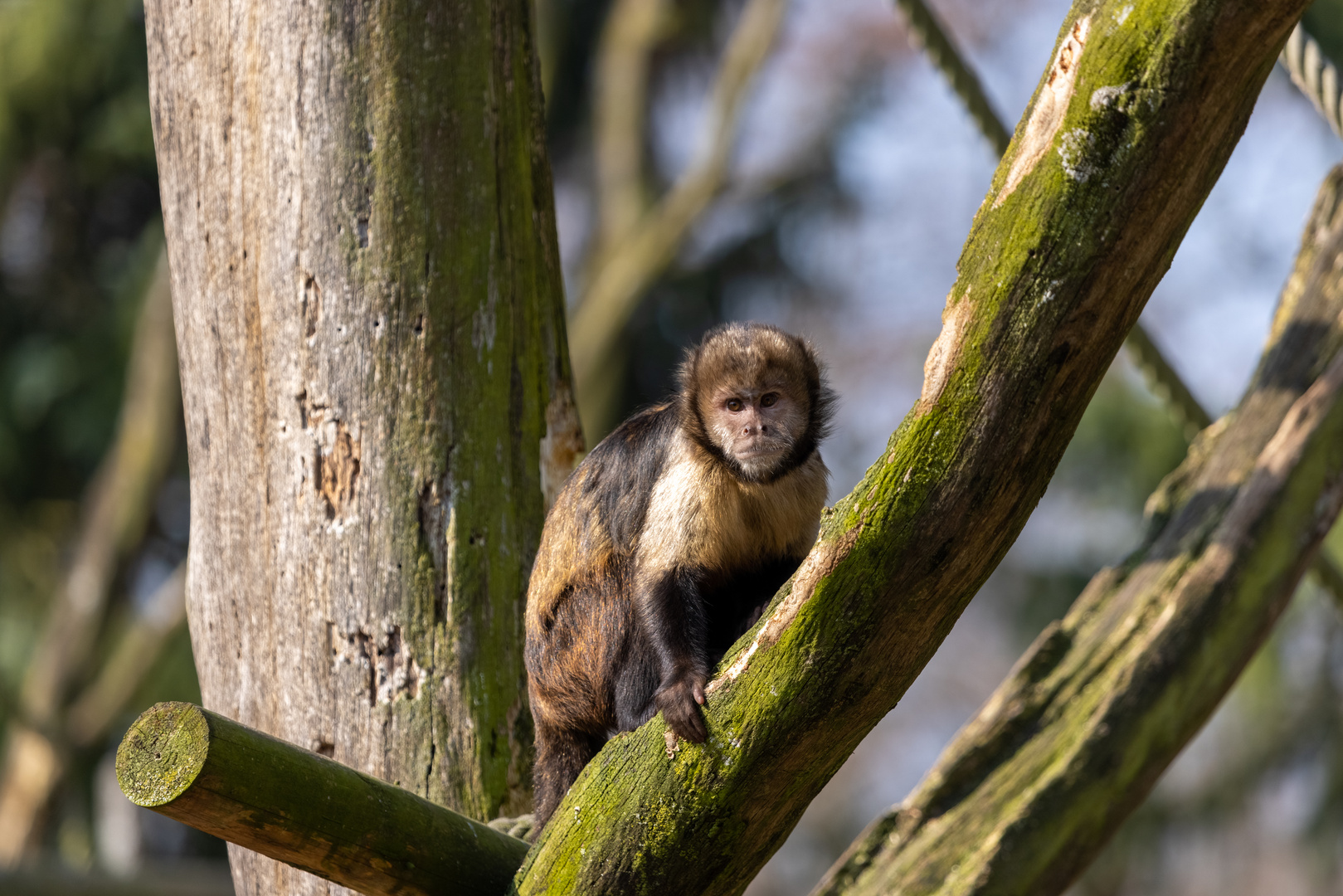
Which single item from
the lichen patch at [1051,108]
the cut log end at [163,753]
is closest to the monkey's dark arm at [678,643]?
the cut log end at [163,753]

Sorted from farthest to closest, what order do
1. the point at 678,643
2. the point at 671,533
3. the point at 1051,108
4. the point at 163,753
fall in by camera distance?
the point at 671,533 < the point at 678,643 < the point at 163,753 < the point at 1051,108

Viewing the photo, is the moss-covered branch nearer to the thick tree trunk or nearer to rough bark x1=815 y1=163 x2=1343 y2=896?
the thick tree trunk

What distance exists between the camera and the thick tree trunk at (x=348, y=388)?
3611mm

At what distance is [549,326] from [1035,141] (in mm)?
2263

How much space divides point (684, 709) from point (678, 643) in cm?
50

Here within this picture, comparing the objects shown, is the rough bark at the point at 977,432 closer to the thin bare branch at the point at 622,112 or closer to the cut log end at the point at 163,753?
the cut log end at the point at 163,753

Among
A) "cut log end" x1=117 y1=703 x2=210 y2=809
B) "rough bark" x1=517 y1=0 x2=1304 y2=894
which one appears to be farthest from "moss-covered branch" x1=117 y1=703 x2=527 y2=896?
"rough bark" x1=517 y1=0 x2=1304 y2=894

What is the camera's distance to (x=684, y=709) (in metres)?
2.68

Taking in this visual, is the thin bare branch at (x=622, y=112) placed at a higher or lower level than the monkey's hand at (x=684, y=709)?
higher

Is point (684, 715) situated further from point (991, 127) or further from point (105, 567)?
point (105, 567)

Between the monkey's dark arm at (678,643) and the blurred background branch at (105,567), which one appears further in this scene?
the blurred background branch at (105,567)

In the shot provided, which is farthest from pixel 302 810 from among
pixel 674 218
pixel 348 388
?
pixel 674 218

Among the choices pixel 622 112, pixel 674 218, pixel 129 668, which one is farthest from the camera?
pixel 622 112

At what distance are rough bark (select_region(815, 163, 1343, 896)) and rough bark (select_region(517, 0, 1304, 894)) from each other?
1696mm
